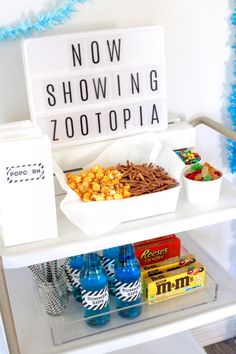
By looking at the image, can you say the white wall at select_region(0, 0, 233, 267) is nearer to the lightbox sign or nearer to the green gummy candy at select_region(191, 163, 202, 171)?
the lightbox sign

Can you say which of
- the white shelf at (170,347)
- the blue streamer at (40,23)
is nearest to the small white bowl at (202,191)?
the blue streamer at (40,23)

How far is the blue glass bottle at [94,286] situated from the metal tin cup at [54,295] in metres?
0.08

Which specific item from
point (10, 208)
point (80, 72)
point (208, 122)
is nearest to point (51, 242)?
point (10, 208)

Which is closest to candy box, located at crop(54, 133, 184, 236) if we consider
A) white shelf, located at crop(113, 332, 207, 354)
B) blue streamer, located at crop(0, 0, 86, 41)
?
blue streamer, located at crop(0, 0, 86, 41)

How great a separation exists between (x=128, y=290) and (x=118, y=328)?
9 cm

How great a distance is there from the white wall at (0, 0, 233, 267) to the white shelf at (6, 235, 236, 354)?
456 mm

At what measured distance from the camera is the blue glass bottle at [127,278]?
1067 millimetres

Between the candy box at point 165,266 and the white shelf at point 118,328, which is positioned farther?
the candy box at point 165,266

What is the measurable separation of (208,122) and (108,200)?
0.48 metres

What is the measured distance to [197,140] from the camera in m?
1.41

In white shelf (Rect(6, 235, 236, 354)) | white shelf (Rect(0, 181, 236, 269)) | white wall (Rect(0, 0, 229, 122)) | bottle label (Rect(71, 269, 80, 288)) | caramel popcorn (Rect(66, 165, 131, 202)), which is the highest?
white wall (Rect(0, 0, 229, 122))

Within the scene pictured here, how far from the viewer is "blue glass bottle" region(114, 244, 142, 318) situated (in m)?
1.07

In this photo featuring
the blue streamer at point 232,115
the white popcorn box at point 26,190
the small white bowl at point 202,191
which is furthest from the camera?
the blue streamer at point 232,115

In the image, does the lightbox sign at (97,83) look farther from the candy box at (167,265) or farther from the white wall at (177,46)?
the candy box at (167,265)
